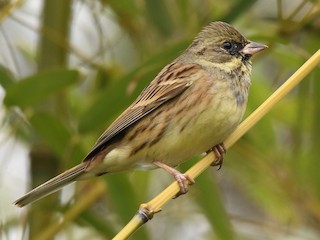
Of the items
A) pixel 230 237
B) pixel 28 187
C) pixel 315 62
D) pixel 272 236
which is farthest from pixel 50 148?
pixel 315 62

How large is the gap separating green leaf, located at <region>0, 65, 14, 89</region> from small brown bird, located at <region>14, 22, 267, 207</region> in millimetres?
256

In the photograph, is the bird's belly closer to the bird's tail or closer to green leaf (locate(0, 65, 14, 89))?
the bird's tail

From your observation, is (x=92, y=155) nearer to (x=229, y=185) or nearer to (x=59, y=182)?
(x=59, y=182)

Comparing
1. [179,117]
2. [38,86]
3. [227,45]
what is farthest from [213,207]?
[38,86]

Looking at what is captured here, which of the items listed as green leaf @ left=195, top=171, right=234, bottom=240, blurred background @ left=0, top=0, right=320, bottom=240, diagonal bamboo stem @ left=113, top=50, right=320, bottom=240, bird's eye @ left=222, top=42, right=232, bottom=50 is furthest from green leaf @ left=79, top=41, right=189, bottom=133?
diagonal bamboo stem @ left=113, top=50, right=320, bottom=240

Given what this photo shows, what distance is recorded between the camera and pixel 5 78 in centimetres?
229

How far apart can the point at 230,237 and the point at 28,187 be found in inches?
21.2

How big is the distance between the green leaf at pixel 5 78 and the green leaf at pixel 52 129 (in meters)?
0.11

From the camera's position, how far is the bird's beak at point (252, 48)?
226cm

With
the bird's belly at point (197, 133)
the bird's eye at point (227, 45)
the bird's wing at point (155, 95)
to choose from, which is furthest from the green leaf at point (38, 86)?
the bird's eye at point (227, 45)

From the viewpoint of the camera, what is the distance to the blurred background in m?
2.32

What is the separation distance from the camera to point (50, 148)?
244 cm

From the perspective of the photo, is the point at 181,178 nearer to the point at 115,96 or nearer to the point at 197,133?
the point at 197,133

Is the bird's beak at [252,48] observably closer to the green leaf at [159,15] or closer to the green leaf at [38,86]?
the green leaf at [159,15]
